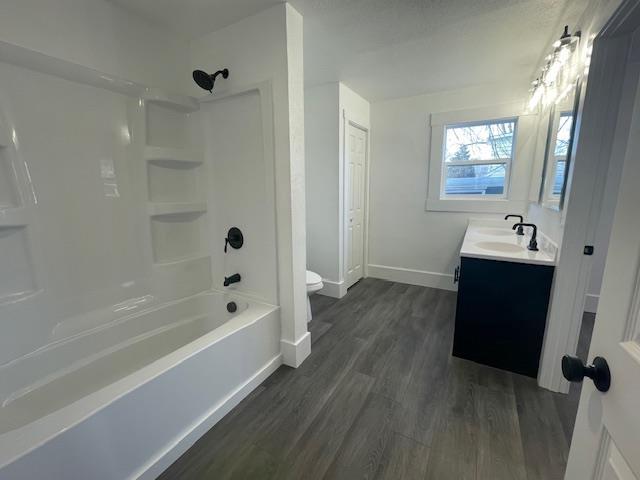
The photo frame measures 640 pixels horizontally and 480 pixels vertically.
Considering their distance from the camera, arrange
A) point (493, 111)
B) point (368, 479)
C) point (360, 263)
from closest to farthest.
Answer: point (368, 479)
point (493, 111)
point (360, 263)

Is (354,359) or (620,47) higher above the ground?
(620,47)

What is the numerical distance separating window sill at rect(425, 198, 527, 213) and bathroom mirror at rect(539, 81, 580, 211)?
1.86 feet

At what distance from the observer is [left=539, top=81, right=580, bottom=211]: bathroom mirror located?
1669 millimetres

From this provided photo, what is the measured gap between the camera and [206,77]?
180cm

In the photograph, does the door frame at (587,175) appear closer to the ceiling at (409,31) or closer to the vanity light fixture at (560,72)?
the vanity light fixture at (560,72)

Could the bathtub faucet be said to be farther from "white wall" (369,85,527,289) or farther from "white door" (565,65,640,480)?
"white wall" (369,85,527,289)

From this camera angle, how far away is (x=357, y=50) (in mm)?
2152

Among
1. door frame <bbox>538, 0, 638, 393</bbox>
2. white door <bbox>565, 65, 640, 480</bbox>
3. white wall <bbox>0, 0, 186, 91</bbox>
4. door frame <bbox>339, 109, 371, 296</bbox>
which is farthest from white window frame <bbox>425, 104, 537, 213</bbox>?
white door <bbox>565, 65, 640, 480</bbox>

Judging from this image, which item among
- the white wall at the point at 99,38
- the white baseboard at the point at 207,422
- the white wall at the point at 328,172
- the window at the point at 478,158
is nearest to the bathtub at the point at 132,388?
the white baseboard at the point at 207,422

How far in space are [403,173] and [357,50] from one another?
1.61 m

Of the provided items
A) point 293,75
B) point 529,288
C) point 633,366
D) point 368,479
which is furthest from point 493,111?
point 368,479

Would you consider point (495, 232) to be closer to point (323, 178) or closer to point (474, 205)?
point (474, 205)

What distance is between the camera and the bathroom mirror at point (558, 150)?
167 cm

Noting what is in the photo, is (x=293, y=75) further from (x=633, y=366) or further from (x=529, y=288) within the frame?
(x=529, y=288)
